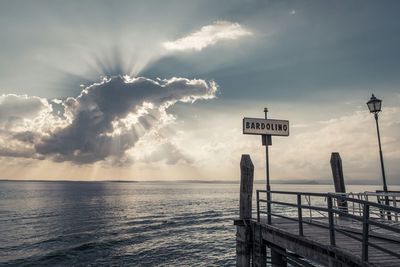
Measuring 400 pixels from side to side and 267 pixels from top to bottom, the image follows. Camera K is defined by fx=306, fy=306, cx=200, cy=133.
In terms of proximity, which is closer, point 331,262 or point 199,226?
point 331,262

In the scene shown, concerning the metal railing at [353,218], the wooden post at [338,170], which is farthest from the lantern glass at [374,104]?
the metal railing at [353,218]

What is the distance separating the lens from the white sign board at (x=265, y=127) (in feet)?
37.3

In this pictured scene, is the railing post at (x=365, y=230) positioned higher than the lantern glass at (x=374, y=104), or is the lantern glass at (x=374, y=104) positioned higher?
the lantern glass at (x=374, y=104)

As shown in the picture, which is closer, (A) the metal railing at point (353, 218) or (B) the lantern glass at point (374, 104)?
(A) the metal railing at point (353, 218)

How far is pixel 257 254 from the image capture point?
33.1ft

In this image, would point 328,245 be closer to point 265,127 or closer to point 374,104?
point 265,127

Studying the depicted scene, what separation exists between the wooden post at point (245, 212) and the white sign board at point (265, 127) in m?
1.12

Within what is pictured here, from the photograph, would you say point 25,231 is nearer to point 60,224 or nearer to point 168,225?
point 60,224

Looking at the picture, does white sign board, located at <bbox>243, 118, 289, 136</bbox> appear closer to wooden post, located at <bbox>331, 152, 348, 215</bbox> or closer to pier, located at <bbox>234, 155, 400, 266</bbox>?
pier, located at <bbox>234, 155, 400, 266</bbox>

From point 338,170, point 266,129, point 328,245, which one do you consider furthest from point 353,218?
point 338,170

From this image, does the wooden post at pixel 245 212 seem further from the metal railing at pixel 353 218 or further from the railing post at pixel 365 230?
the railing post at pixel 365 230

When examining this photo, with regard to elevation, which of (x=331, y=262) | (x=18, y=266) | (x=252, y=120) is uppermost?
(x=252, y=120)

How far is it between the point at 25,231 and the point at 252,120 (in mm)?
31981

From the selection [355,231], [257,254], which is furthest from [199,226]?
[355,231]
